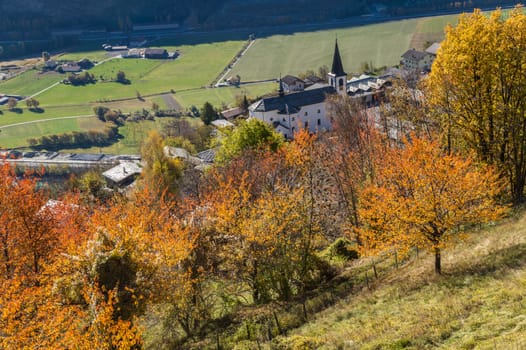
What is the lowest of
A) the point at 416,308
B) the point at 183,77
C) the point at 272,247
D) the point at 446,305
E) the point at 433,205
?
the point at 183,77

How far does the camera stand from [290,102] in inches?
3516

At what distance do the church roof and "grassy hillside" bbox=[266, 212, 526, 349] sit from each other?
63009 millimetres

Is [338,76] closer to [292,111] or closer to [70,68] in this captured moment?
[292,111]

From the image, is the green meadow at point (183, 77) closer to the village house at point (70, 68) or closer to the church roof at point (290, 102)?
the village house at point (70, 68)

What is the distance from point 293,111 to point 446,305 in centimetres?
7155

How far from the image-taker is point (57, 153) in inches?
4761

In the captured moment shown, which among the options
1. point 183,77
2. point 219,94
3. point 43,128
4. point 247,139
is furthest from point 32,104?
point 247,139

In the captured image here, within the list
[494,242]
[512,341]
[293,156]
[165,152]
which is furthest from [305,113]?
[512,341]

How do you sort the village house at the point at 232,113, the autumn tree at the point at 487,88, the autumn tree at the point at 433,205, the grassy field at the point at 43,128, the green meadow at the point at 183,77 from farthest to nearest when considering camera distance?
the green meadow at the point at 183,77, the grassy field at the point at 43,128, the village house at the point at 232,113, the autumn tree at the point at 487,88, the autumn tree at the point at 433,205

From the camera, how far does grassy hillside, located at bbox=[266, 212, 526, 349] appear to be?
16.9 metres

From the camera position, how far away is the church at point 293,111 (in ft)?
287

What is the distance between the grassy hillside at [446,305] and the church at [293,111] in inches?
2442

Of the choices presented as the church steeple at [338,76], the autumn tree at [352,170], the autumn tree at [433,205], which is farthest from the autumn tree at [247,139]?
the church steeple at [338,76]

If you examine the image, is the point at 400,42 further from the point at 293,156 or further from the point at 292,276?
the point at 292,276
